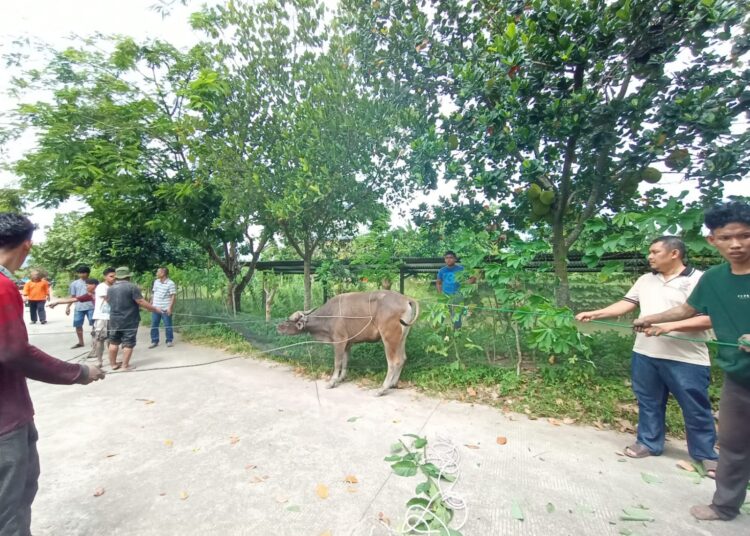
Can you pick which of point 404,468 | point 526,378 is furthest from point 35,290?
point 526,378

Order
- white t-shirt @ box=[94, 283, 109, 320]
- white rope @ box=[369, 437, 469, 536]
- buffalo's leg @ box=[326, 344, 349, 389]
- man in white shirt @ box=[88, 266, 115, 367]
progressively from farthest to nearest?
white t-shirt @ box=[94, 283, 109, 320] → man in white shirt @ box=[88, 266, 115, 367] → buffalo's leg @ box=[326, 344, 349, 389] → white rope @ box=[369, 437, 469, 536]

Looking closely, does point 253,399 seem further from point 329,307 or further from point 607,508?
point 607,508

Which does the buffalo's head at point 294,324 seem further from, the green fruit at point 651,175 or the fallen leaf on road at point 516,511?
the green fruit at point 651,175

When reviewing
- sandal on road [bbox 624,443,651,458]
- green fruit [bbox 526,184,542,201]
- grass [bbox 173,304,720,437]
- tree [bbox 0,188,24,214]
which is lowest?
sandal on road [bbox 624,443,651,458]

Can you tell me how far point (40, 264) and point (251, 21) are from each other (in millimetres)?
21103

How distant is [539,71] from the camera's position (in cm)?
355

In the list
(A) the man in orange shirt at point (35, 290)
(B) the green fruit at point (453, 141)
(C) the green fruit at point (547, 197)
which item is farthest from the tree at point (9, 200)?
(C) the green fruit at point (547, 197)


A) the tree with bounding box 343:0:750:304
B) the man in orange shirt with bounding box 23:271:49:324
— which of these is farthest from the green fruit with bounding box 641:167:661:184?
the man in orange shirt with bounding box 23:271:49:324

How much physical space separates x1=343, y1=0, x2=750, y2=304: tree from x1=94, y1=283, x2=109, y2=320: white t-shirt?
232 inches

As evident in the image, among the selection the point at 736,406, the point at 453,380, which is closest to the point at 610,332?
the point at 453,380

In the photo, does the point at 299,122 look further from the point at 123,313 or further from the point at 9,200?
the point at 9,200

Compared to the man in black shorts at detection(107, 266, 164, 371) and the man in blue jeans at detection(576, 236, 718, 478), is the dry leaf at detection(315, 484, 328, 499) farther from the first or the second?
the man in black shorts at detection(107, 266, 164, 371)

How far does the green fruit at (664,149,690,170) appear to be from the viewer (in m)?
3.47

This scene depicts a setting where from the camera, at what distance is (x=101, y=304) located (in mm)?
6070
